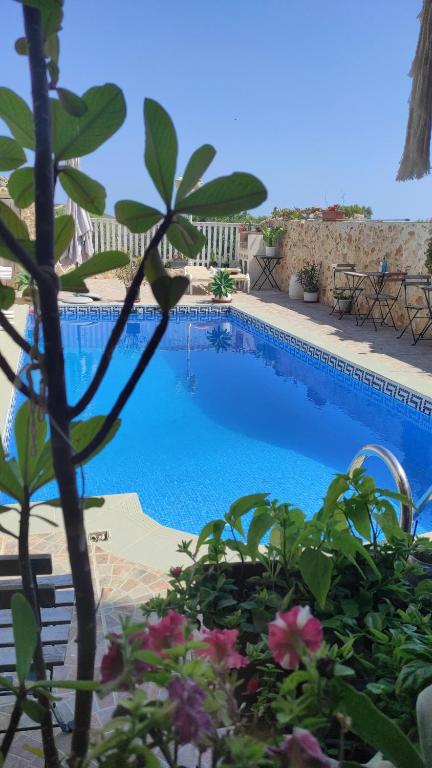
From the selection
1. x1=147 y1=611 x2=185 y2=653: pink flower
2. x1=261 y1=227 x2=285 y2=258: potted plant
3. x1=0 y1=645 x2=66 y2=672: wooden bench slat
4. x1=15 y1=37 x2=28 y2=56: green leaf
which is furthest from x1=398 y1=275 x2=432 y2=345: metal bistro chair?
x1=147 y1=611 x2=185 y2=653: pink flower

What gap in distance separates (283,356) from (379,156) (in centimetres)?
6477

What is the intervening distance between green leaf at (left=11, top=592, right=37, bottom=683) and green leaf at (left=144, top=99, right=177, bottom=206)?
0.47 meters

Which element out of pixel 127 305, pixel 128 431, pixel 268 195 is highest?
pixel 268 195

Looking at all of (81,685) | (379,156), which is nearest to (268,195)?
(81,685)

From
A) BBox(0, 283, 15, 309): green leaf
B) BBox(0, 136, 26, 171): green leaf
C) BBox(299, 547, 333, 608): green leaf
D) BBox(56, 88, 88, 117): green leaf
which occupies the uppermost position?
BBox(56, 88, 88, 117): green leaf

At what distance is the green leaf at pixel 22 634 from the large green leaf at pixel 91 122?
50cm

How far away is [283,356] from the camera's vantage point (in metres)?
8.86

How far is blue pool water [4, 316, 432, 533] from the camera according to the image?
4.89 m

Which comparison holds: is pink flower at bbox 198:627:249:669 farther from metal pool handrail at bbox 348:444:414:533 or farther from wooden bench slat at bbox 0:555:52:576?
wooden bench slat at bbox 0:555:52:576

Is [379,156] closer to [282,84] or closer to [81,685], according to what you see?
[282,84]

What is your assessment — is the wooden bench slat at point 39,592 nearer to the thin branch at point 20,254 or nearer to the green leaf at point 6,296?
the green leaf at point 6,296

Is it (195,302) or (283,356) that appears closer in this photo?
(283,356)

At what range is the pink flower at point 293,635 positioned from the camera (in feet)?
1.61

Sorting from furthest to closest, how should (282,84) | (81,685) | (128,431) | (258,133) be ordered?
(258,133) < (282,84) < (128,431) < (81,685)
